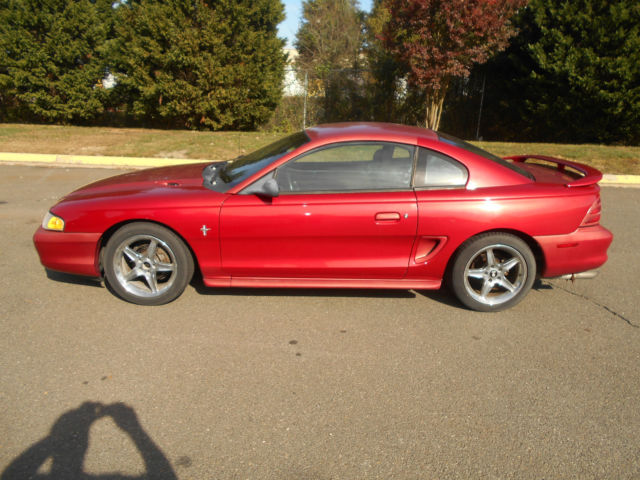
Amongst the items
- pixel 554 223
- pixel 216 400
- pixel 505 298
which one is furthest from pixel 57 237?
pixel 554 223

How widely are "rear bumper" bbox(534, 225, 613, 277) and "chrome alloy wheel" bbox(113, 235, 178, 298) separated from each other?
9.61ft

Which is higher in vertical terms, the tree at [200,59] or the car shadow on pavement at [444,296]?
the tree at [200,59]

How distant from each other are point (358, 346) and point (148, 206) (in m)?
1.93

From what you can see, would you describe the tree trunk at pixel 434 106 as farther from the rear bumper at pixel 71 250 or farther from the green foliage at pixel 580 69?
the rear bumper at pixel 71 250

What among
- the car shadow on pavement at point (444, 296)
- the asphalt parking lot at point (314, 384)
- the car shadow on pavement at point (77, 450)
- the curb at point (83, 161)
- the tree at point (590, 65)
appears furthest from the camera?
the tree at point (590, 65)

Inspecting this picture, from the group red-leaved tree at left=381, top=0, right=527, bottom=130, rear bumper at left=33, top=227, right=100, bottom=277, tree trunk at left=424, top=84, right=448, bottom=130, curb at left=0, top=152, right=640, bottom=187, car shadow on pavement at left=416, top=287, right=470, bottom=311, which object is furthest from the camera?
tree trunk at left=424, top=84, right=448, bottom=130

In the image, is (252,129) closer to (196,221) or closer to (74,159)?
(74,159)

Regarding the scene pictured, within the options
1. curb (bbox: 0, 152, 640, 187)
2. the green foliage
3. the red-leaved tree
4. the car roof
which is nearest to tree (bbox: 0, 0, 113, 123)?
curb (bbox: 0, 152, 640, 187)

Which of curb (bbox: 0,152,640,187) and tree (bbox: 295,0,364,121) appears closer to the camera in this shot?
curb (bbox: 0,152,640,187)

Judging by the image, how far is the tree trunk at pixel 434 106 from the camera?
16203 mm

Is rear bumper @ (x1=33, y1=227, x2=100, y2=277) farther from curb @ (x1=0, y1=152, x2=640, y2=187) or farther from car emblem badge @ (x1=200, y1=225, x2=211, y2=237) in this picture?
curb @ (x1=0, y1=152, x2=640, y2=187)

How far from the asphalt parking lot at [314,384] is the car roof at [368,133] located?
135 centimetres

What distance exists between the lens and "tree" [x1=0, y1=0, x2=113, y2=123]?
15.3 metres

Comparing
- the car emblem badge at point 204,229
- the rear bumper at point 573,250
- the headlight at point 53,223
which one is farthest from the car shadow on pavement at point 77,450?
the rear bumper at point 573,250
